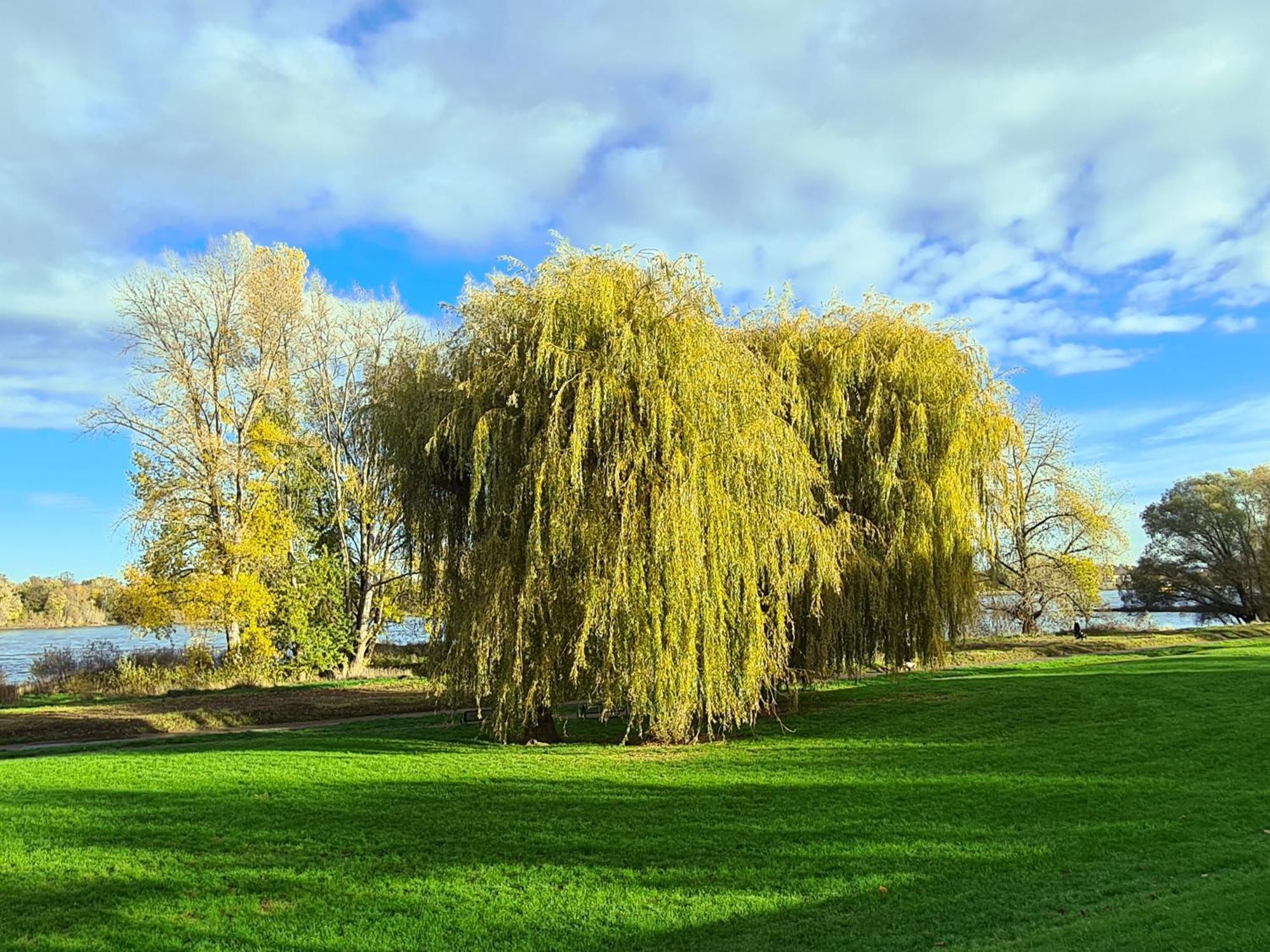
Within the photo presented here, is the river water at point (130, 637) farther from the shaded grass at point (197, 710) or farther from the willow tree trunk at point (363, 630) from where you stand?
the shaded grass at point (197, 710)

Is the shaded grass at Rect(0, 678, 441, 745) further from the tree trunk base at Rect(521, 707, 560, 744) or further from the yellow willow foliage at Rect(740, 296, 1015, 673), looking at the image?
the yellow willow foliage at Rect(740, 296, 1015, 673)

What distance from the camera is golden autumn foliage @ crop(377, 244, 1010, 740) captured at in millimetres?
11617

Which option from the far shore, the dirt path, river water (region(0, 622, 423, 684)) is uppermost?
the far shore

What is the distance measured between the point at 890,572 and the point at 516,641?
767 cm

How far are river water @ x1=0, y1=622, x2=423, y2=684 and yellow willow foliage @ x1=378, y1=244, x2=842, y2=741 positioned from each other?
18.9 metres

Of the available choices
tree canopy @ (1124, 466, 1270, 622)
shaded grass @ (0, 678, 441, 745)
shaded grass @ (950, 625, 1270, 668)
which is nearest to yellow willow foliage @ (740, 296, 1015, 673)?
shaded grass @ (0, 678, 441, 745)

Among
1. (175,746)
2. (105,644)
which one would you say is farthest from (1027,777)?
(105,644)

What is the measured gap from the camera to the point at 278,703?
20422 mm

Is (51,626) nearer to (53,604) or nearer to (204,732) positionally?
(53,604)

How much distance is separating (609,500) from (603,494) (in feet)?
0.39

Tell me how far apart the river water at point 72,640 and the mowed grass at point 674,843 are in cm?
1868

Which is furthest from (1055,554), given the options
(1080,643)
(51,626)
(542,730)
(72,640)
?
(51,626)

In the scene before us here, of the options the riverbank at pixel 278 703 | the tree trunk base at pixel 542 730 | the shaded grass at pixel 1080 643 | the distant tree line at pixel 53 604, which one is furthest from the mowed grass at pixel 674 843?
the distant tree line at pixel 53 604

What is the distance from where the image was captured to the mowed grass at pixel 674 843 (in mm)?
5219
